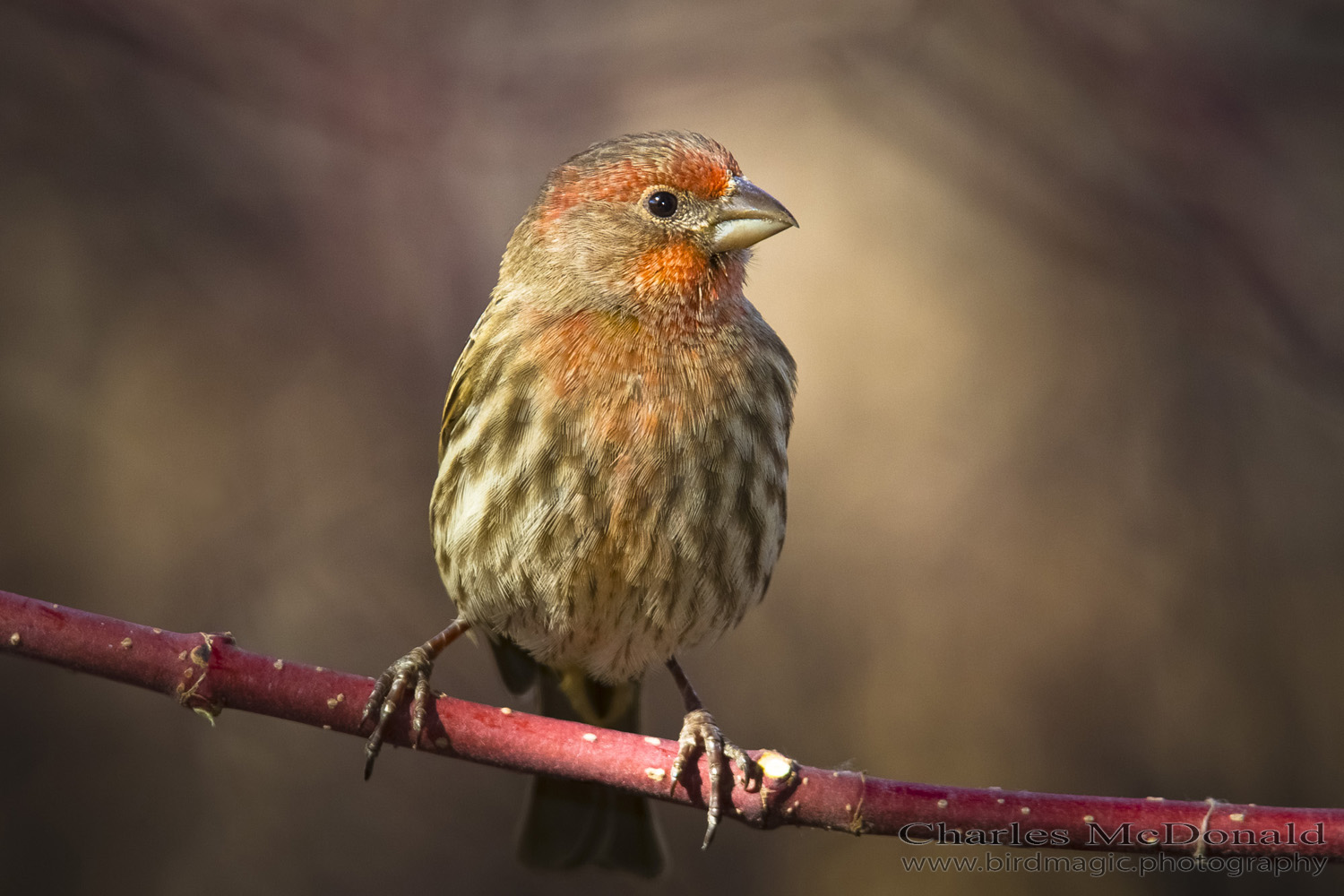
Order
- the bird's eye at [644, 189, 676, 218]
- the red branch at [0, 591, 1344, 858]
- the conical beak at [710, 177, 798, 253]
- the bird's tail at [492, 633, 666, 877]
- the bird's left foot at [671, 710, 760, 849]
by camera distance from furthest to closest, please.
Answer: the bird's tail at [492, 633, 666, 877]
the bird's eye at [644, 189, 676, 218]
the conical beak at [710, 177, 798, 253]
the bird's left foot at [671, 710, 760, 849]
the red branch at [0, 591, 1344, 858]

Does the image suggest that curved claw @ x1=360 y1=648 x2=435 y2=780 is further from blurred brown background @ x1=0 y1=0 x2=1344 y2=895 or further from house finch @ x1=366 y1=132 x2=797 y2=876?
blurred brown background @ x1=0 y1=0 x2=1344 y2=895

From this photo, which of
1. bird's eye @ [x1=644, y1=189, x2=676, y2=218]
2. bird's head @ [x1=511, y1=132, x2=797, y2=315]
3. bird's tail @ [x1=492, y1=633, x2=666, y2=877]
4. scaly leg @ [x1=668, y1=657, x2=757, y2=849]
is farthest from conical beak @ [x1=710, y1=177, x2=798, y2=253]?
bird's tail @ [x1=492, y1=633, x2=666, y2=877]

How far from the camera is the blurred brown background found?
4672mm

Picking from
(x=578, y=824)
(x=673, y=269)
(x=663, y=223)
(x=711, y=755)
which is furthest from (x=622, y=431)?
(x=578, y=824)

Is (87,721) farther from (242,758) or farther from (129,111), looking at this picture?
(129,111)

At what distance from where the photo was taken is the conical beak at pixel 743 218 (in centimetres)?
343

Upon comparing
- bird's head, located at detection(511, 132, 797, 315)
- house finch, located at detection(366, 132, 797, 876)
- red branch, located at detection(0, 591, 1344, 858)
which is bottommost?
red branch, located at detection(0, 591, 1344, 858)

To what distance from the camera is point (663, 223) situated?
354 centimetres

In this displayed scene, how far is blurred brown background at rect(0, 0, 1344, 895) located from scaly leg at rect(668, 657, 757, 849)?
1.31 metres

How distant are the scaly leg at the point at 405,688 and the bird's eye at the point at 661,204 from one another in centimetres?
142

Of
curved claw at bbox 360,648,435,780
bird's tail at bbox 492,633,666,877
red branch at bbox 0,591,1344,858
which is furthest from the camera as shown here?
bird's tail at bbox 492,633,666,877

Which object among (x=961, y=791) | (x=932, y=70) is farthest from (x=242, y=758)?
(x=932, y=70)

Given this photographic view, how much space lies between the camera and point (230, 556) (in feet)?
15.8

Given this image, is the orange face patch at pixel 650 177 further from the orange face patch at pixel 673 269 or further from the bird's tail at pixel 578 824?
the bird's tail at pixel 578 824
